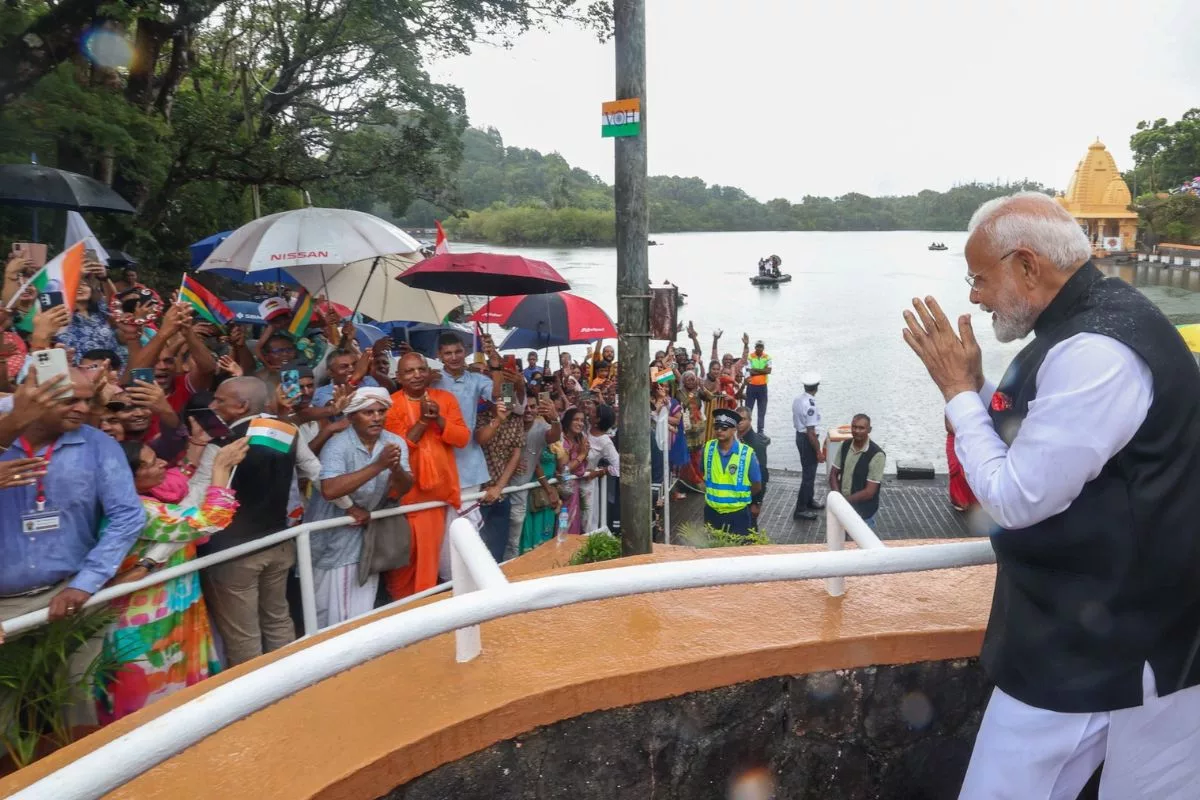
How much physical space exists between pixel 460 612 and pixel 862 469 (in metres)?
6.75

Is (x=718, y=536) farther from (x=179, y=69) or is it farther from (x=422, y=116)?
(x=422, y=116)

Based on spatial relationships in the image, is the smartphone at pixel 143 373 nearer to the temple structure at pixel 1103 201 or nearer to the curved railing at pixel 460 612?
the curved railing at pixel 460 612

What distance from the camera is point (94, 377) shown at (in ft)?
11.1

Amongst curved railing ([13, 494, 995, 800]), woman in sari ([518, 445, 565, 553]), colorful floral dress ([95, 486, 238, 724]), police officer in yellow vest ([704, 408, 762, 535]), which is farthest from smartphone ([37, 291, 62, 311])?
police officer in yellow vest ([704, 408, 762, 535])

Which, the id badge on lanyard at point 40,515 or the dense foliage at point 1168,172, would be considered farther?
the dense foliage at point 1168,172

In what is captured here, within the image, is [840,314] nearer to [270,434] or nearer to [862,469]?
[862,469]

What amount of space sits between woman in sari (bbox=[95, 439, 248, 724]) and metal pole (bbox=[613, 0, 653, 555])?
1.71 m

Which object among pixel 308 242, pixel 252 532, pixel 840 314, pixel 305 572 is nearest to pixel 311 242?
pixel 308 242

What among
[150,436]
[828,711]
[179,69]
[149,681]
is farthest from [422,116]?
[828,711]

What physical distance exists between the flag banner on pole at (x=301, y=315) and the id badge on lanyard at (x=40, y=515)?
123 inches

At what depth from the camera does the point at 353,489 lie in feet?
13.2

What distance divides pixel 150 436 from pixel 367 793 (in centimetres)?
306

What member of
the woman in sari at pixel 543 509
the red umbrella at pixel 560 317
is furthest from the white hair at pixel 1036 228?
the red umbrella at pixel 560 317

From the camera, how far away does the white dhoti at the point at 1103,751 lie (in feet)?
4.96
